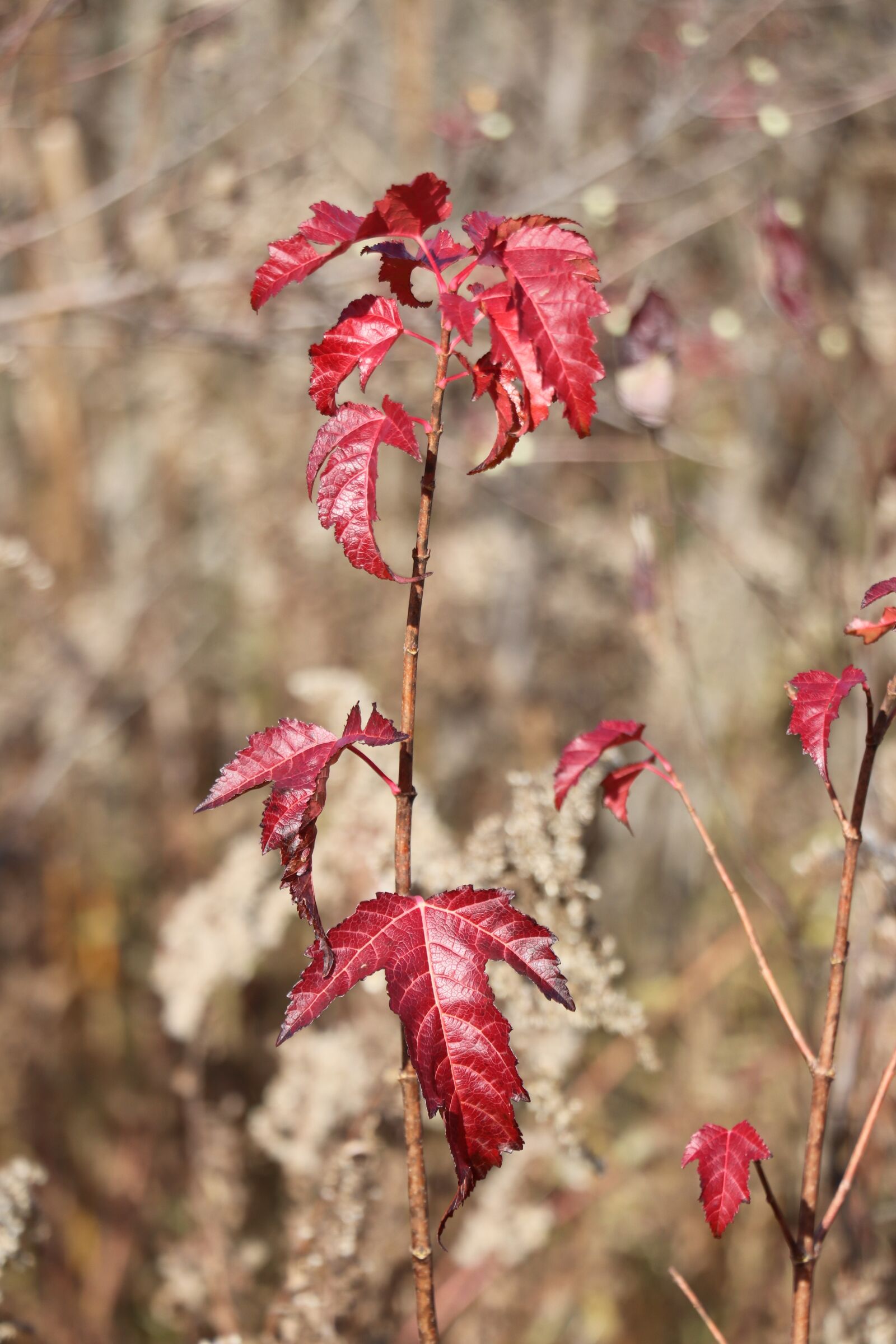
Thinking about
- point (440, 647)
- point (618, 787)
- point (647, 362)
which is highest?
point (440, 647)

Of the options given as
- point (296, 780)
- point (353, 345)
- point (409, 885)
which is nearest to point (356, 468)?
point (353, 345)

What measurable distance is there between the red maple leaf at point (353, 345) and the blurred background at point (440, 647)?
657 millimetres

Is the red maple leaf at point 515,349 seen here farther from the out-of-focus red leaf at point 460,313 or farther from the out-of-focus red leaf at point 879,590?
the out-of-focus red leaf at point 879,590

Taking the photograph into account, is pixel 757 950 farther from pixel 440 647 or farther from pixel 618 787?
pixel 440 647

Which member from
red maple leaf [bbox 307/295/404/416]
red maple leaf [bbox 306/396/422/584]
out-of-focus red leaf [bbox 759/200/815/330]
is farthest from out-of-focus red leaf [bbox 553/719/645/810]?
out-of-focus red leaf [bbox 759/200/815/330]

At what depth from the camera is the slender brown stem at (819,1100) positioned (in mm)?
856

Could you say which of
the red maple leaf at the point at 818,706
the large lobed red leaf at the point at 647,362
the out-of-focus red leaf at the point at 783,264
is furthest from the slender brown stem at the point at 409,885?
the out-of-focus red leaf at the point at 783,264

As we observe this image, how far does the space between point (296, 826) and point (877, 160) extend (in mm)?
3563

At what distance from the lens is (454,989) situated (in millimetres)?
788

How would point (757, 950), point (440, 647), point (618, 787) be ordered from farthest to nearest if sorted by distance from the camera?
point (440, 647), point (618, 787), point (757, 950)

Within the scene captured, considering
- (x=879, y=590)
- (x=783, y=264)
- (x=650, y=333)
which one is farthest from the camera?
(x=783, y=264)

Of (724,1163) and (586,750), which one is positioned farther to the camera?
(586,750)

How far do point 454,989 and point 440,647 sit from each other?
2.74 m

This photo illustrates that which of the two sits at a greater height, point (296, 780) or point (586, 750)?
point (586, 750)
